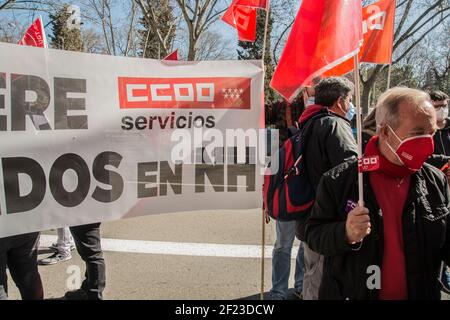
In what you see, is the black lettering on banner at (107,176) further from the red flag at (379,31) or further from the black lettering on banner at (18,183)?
the red flag at (379,31)

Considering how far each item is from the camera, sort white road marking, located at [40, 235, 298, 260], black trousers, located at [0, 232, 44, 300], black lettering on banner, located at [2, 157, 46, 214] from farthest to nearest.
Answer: white road marking, located at [40, 235, 298, 260], black trousers, located at [0, 232, 44, 300], black lettering on banner, located at [2, 157, 46, 214]

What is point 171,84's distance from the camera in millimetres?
2797

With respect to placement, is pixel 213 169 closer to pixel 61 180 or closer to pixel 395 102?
pixel 61 180

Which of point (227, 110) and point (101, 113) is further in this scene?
Result: point (227, 110)

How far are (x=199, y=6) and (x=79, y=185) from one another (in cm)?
1292

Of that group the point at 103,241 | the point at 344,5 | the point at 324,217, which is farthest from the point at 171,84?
the point at 103,241

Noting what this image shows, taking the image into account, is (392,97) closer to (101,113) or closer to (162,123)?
(162,123)

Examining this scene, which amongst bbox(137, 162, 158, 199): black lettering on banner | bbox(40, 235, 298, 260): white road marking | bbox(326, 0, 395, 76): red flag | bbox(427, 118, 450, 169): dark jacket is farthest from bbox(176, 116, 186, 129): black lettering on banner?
bbox(427, 118, 450, 169): dark jacket

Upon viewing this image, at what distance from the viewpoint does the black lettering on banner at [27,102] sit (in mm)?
2373

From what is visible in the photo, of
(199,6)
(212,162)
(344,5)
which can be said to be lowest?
(212,162)

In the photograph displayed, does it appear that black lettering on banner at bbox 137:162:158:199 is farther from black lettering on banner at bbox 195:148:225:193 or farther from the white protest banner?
black lettering on banner at bbox 195:148:225:193

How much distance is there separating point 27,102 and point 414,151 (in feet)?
7.00

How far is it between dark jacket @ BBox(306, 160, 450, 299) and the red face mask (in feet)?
0.38

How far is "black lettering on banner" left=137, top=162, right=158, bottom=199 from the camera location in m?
2.75
